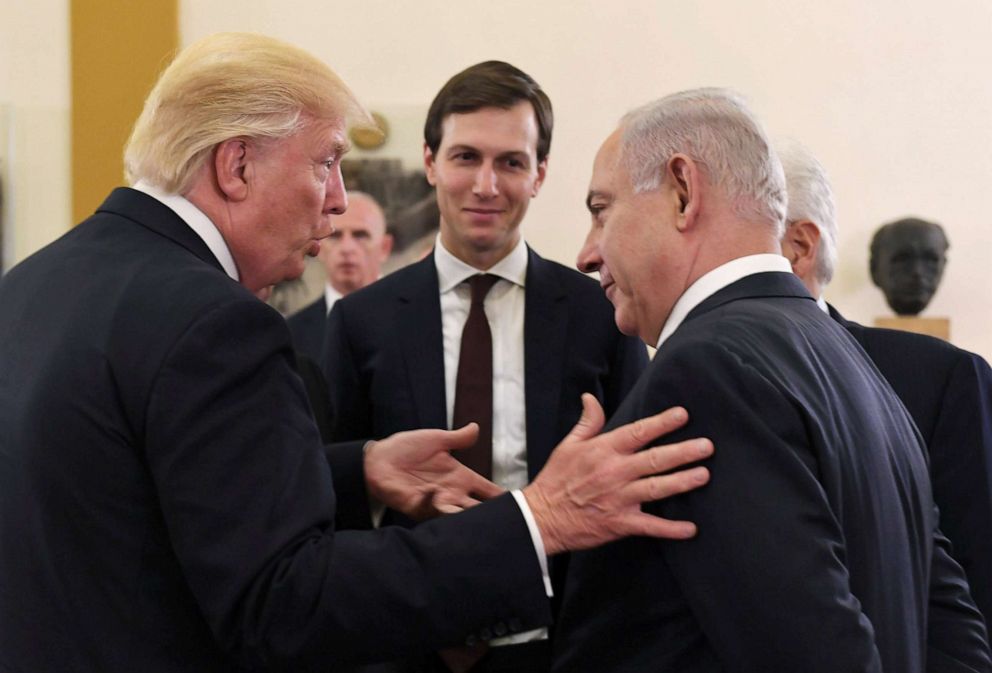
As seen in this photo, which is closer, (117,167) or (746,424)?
(746,424)

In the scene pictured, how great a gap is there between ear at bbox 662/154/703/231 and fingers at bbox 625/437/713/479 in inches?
16.3

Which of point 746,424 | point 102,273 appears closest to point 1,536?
point 102,273

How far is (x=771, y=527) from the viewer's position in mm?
1509

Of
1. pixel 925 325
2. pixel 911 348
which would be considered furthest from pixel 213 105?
pixel 925 325

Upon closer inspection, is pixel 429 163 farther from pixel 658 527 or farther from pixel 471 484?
pixel 658 527

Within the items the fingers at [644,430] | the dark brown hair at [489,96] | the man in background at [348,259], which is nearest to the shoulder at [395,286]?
the dark brown hair at [489,96]

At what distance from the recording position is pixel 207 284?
1.70 metres

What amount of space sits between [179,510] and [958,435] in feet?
4.97

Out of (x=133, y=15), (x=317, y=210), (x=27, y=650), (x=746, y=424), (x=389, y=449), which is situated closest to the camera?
(x=746, y=424)

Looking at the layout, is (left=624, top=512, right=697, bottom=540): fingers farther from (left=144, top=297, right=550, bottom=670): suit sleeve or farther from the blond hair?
the blond hair

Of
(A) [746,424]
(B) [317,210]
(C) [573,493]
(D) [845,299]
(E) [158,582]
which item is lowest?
(D) [845,299]

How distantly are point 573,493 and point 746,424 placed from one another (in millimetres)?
309

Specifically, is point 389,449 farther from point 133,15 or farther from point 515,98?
point 133,15

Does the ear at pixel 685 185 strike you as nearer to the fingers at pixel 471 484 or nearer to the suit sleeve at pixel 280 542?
the suit sleeve at pixel 280 542
